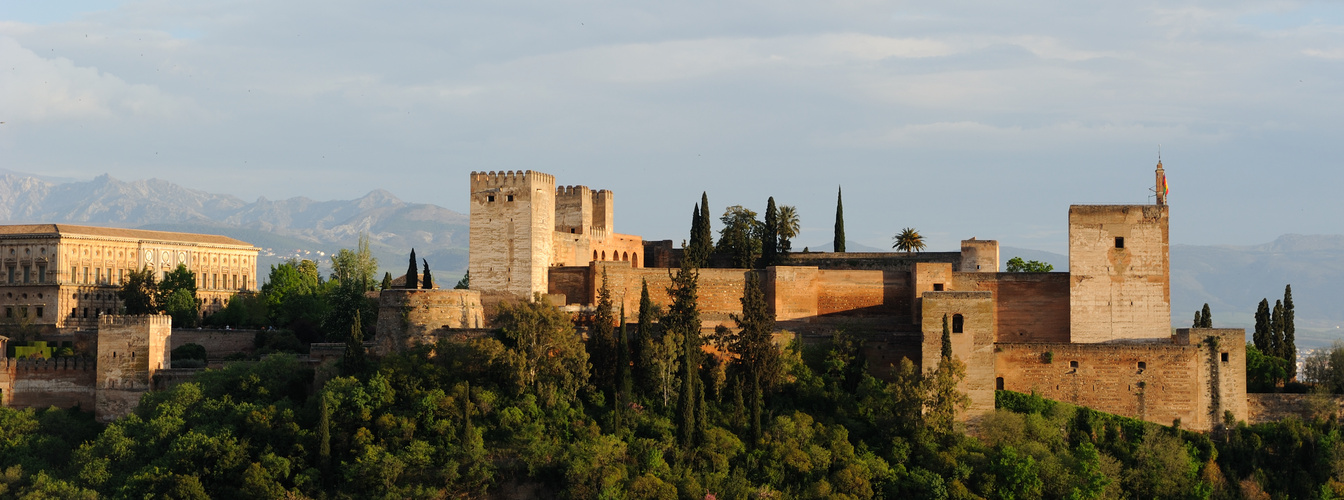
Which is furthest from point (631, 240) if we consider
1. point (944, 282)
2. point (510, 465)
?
point (510, 465)

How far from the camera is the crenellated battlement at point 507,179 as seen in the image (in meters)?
48.3

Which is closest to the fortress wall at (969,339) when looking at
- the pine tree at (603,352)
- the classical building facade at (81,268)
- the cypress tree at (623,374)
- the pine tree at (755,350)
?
the pine tree at (755,350)

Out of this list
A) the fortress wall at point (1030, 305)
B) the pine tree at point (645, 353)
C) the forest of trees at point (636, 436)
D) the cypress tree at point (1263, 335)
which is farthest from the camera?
the cypress tree at point (1263, 335)

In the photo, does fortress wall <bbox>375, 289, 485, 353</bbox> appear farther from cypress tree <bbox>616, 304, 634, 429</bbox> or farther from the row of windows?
the row of windows

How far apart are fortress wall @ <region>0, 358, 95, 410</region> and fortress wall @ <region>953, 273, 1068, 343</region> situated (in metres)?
29.4

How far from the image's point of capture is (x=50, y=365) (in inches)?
1847

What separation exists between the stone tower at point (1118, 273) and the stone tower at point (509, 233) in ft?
→ 57.2

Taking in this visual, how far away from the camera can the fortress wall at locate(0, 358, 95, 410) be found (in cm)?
4659

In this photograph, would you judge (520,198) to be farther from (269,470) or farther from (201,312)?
(201,312)

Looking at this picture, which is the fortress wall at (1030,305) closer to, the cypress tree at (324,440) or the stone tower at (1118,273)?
the stone tower at (1118,273)

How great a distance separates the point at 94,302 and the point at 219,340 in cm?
1212

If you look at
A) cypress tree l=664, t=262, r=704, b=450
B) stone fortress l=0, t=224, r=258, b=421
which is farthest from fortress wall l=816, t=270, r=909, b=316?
stone fortress l=0, t=224, r=258, b=421

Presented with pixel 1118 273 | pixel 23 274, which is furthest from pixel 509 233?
pixel 23 274

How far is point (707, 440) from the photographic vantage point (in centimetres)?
4025
